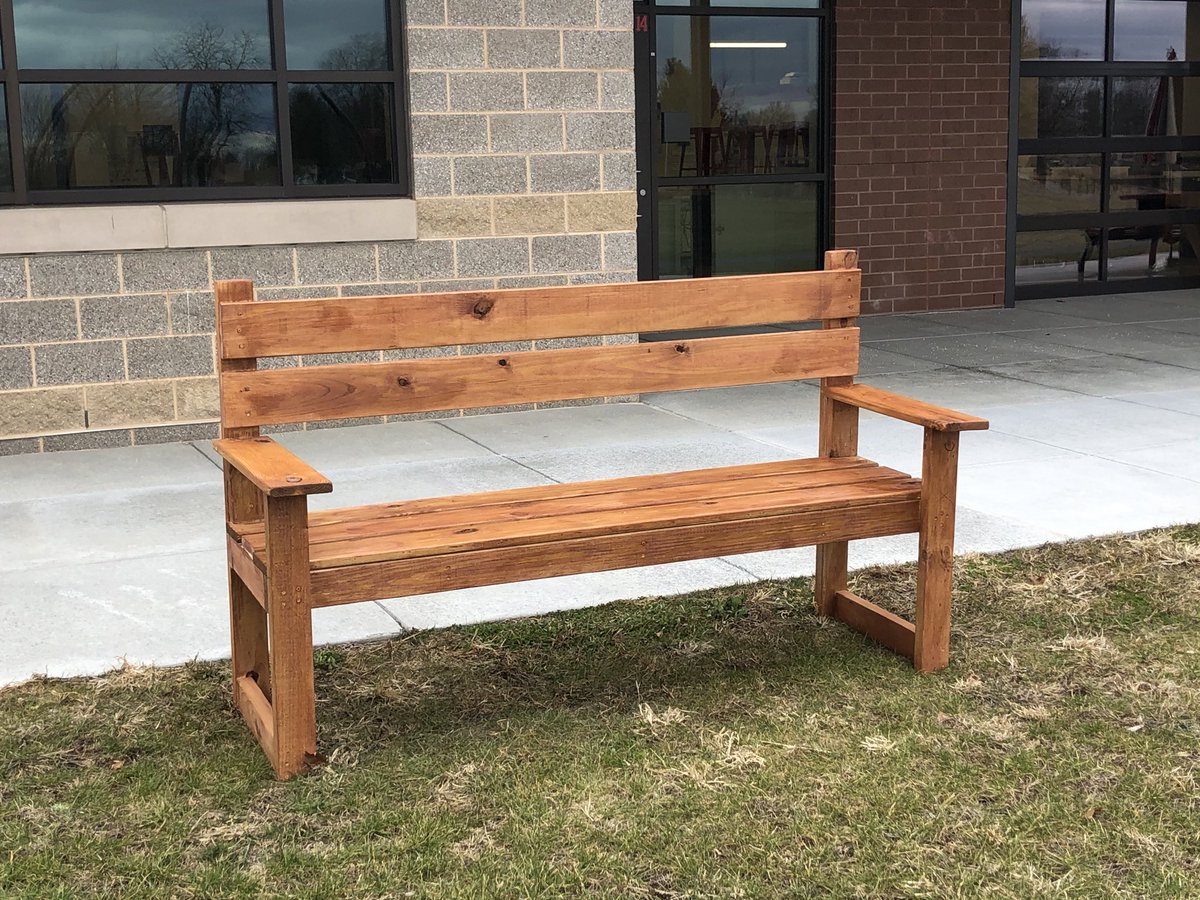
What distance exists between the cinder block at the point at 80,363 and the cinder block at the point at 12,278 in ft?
0.92

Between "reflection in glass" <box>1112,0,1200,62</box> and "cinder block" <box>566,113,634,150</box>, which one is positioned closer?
"cinder block" <box>566,113,634,150</box>

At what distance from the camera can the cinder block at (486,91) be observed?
7520mm

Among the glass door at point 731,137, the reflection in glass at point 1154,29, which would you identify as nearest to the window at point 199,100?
the glass door at point 731,137

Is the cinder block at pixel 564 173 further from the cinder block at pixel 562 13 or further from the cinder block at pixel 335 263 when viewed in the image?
the cinder block at pixel 335 263

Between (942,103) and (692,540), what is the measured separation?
29.6ft

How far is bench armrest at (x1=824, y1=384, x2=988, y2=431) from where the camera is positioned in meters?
3.74

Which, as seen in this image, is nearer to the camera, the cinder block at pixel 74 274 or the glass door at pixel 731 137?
the cinder block at pixel 74 274

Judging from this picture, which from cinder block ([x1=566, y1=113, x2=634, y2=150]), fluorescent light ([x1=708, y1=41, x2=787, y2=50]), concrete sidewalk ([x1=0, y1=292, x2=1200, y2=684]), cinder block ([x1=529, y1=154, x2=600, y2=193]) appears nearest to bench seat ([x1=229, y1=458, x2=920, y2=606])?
concrete sidewalk ([x1=0, y1=292, x2=1200, y2=684])

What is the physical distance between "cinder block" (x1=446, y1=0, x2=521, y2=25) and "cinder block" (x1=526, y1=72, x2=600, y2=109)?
0.31m

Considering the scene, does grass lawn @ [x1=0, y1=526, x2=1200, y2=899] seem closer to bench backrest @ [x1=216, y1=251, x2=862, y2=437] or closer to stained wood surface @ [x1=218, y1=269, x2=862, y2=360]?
bench backrest @ [x1=216, y1=251, x2=862, y2=437]

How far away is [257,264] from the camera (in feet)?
23.8

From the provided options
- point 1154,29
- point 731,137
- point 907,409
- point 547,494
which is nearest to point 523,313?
point 547,494

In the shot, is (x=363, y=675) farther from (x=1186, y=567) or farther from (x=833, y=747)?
(x=1186, y=567)

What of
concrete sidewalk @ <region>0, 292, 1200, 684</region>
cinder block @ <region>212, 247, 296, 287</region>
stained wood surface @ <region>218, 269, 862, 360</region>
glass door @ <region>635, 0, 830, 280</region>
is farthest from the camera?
glass door @ <region>635, 0, 830, 280</region>
